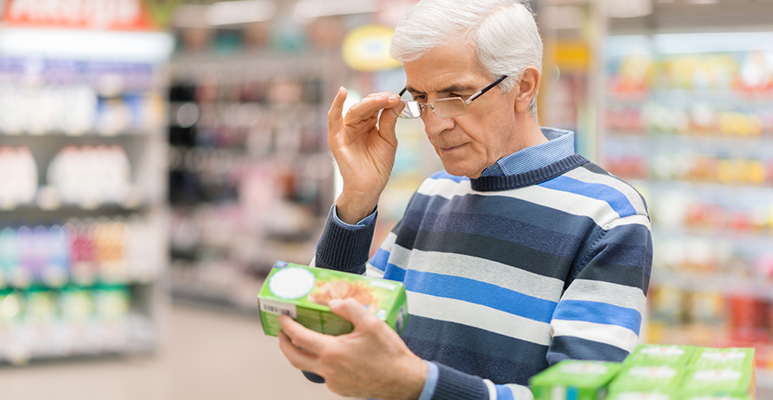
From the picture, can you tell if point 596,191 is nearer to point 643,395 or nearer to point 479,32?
A: point 479,32

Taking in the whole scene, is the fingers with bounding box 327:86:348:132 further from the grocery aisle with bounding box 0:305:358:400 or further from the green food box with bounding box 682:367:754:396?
the grocery aisle with bounding box 0:305:358:400

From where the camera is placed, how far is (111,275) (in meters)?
5.64

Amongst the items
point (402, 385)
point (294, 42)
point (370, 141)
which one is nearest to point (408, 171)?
point (294, 42)

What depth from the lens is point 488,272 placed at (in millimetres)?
1436

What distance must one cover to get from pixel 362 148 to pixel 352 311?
24.0 inches

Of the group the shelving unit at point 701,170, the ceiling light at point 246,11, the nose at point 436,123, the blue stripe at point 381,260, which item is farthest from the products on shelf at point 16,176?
the nose at point 436,123

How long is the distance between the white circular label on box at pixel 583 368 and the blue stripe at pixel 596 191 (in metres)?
0.38

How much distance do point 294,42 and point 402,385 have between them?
6.69m

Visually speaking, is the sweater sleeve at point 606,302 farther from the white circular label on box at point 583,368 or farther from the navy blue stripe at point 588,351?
the white circular label on box at point 583,368

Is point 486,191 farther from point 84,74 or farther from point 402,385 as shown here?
point 84,74

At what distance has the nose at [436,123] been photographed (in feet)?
4.83

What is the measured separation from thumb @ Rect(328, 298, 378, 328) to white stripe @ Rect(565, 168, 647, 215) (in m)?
0.59

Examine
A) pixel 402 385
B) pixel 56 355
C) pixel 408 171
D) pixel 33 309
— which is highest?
pixel 402 385

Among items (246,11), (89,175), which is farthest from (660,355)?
(246,11)
